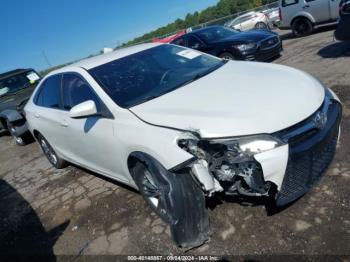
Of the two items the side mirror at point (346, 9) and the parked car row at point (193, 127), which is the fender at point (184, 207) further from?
the side mirror at point (346, 9)

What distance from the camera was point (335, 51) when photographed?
28.8 feet

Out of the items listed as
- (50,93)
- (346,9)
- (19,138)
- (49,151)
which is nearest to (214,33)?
(346,9)

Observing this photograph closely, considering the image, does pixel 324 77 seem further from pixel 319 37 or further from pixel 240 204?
pixel 319 37

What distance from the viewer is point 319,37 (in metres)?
11.9

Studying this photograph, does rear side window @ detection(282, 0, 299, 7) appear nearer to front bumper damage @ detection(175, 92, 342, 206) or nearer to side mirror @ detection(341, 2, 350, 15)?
side mirror @ detection(341, 2, 350, 15)

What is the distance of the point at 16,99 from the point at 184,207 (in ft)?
23.4

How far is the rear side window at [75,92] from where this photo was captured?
13.0ft

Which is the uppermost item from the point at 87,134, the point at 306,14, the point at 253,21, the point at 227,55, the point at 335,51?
the point at 87,134

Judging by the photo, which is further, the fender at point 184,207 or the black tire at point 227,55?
the black tire at point 227,55

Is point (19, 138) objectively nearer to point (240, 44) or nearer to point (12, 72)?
point (12, 72)

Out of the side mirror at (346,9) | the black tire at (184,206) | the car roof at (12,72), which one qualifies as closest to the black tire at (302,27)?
the side mirror at (346,9)

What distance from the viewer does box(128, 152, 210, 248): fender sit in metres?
3.04

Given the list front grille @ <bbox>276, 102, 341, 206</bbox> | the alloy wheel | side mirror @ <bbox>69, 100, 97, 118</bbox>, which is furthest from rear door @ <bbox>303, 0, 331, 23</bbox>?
side mirror @ <bbox>69, 100, 97, 118</bbox>

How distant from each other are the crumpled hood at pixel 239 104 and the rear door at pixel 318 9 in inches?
399
